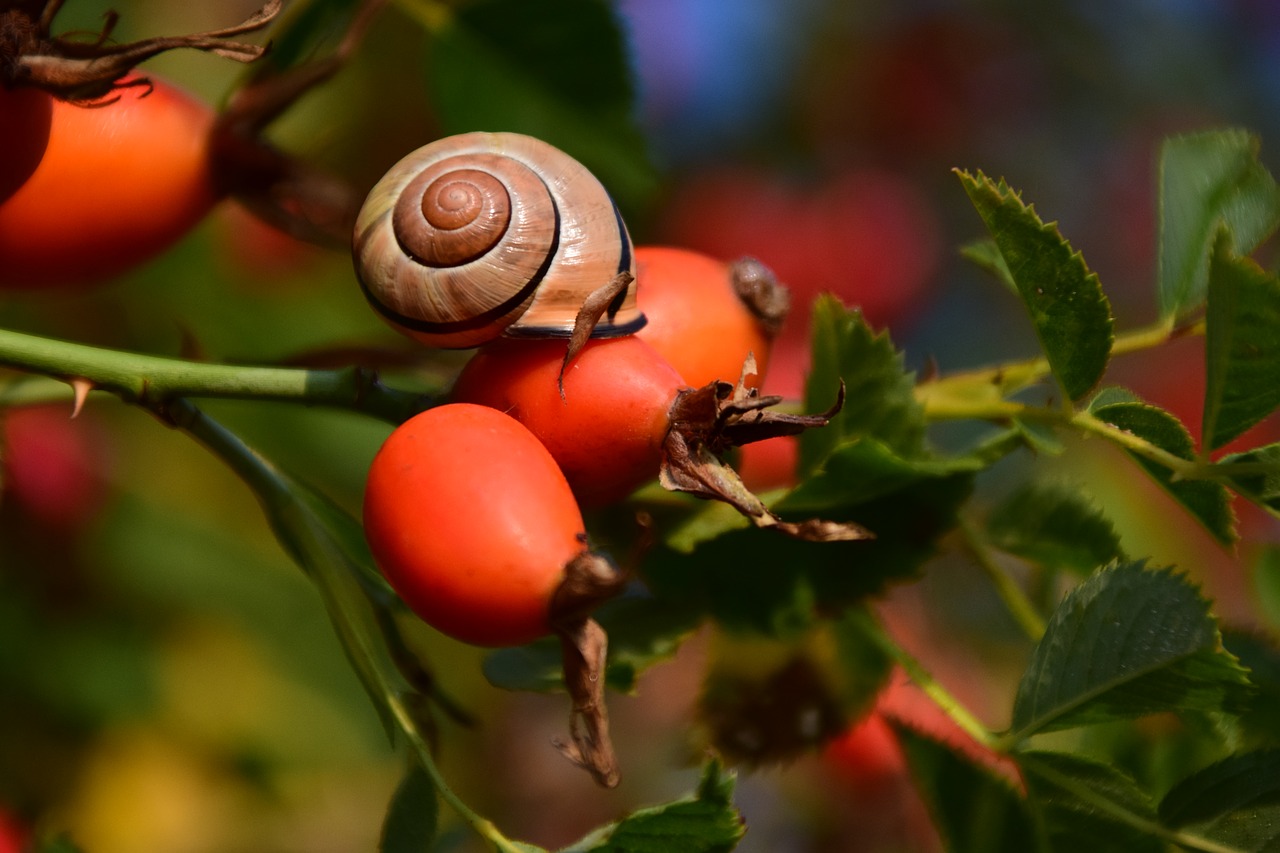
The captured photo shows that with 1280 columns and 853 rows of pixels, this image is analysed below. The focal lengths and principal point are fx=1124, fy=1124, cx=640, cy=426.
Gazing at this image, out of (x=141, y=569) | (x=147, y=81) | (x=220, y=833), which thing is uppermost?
(x=147, y=81)

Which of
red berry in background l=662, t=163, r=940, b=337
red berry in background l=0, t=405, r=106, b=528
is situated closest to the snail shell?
red berry in background l=0, t=405, r=106, b=528

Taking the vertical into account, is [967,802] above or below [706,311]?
below

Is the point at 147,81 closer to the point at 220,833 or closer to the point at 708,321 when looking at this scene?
the point at 708,321

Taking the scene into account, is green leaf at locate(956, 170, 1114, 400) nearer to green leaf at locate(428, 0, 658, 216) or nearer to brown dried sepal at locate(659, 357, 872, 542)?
brown dried sepal at locate(659, 357, 872, 542)

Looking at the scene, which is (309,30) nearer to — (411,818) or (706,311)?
(706,311)

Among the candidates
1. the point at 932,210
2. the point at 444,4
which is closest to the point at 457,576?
the point at 444,4

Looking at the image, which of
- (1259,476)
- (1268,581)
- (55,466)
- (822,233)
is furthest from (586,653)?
(822,233)

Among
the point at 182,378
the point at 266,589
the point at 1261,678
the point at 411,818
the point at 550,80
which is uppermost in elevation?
the point at 550,80
